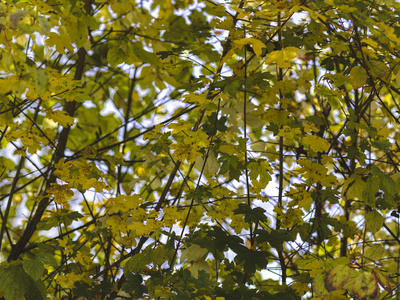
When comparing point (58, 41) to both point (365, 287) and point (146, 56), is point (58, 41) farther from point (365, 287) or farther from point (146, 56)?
point (365, 287)

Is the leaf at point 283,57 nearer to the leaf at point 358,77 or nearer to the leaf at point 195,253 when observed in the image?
the leaf at point 358,77

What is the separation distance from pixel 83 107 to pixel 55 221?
94cm

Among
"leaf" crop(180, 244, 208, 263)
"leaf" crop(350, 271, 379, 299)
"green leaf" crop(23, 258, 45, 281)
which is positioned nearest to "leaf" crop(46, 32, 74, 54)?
"green leaf" crop(23, 258, 45, 281)

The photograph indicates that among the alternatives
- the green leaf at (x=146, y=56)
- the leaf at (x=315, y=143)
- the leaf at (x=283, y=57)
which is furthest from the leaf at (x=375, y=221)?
the green leaf at (x=146, y=56)

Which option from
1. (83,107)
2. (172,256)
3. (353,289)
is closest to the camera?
(353,289)

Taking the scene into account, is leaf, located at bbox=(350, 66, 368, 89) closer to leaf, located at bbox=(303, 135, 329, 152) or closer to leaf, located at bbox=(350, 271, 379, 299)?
leaf, located at bbox=(303, 135, 329, 152)

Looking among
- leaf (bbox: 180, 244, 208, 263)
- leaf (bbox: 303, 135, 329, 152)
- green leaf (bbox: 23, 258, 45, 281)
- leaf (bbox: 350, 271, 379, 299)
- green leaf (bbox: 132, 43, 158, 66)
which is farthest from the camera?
green leaf (bbox: 132, 43, 158, 66)

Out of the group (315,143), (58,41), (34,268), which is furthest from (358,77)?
(34,268)

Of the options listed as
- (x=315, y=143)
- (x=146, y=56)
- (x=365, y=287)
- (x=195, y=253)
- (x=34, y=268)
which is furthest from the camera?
(x=146, y=56)

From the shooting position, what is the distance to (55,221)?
150 cm

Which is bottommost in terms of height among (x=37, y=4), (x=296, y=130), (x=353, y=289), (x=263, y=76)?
(x=353, y=289)

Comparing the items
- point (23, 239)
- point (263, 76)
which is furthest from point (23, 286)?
point (263, 76)

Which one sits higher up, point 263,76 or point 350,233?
point 263,76

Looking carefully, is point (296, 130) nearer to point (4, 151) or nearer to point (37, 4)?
point (37, 4)
